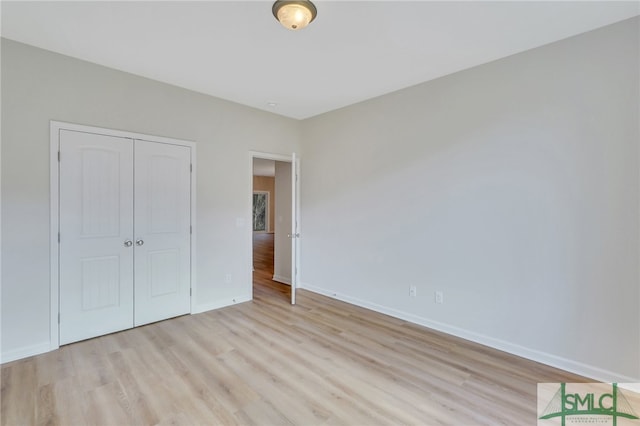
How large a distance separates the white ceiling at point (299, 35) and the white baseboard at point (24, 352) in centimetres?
272

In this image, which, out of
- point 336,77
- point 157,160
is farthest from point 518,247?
point 157,160

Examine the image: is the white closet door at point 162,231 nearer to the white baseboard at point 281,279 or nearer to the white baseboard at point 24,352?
the white baseboard at point 24,352

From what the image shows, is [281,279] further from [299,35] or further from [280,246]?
[299,35]

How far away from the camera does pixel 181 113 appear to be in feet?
11.8

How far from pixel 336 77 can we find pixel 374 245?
2.12m

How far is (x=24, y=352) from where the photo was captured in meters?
2.65

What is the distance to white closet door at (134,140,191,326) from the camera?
333 centimetres

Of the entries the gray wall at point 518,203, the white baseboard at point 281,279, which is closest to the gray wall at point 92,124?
the white baseboard at point 281,279

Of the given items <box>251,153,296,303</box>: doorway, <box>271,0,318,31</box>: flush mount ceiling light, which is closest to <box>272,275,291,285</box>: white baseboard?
<box>251,153,296,303</box>: doorway

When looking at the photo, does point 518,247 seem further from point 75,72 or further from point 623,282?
point 75,72

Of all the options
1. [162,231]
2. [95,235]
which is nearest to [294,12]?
[162,231]

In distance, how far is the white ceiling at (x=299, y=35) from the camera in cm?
213

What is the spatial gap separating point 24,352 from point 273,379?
2292 mm

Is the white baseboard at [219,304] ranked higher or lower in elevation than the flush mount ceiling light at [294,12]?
lower
